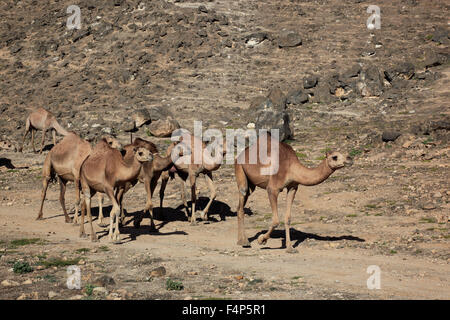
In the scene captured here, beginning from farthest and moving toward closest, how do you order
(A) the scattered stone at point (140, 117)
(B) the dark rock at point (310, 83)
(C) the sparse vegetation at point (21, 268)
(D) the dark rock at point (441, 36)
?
(D) the dark rock at point (441, 36)
(B) the dark rock at point (310, 83)
(A) the scattered stone at point (140, 117)
(C) the sparse vegetation at point (21, 268)

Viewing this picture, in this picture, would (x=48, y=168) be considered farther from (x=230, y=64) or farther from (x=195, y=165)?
(x=230, y=64)

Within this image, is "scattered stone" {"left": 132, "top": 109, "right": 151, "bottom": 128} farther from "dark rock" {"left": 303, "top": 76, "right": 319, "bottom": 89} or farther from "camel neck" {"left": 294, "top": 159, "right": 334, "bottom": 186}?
"camel neck" {"left": 294, "top": 159, "right": 334, "bottom": 186}

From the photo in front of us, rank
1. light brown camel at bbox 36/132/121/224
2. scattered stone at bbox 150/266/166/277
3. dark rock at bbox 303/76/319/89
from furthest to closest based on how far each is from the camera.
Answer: dark rock at bbox 303/76/319/89
light brown camel at bbox 36/132/121/224
scattered stone at bbox 150/266/166/277

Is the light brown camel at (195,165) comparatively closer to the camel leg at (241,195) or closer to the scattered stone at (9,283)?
the camel leg at (241,195)

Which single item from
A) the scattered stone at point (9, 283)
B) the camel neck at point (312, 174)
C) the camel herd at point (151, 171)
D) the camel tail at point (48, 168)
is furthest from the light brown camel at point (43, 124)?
the scattered stone at point (9, 283)

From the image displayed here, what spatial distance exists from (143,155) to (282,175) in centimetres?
350

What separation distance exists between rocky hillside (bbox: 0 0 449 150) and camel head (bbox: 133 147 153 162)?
1482 centimetres

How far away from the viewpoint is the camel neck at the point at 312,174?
1552cm

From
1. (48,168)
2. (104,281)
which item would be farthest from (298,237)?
(48,168)

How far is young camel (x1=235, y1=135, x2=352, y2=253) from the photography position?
1552 centimetres

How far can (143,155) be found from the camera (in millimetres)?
16062

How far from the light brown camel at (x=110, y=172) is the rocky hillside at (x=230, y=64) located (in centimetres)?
1449

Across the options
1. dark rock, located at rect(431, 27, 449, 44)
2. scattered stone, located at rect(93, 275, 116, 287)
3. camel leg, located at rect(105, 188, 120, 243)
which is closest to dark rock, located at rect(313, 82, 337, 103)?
dark rock, located at rect(431, 27, 449, 44)

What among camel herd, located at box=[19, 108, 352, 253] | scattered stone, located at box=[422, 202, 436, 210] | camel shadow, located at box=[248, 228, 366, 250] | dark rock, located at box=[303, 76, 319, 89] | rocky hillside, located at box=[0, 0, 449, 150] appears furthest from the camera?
dark rock, located at box=[303, 76, 319, 89]
